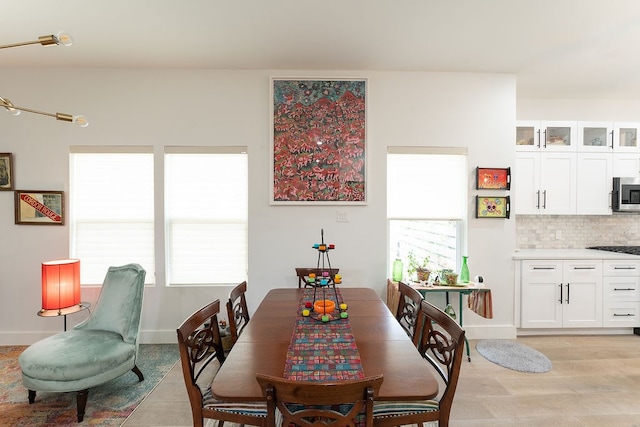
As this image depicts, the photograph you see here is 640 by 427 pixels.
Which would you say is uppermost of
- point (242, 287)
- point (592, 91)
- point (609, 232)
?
point (592, 91)

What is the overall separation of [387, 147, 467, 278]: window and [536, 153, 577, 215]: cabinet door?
1.12m

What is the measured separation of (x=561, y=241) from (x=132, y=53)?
5.31m

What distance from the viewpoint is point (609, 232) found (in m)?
3.79

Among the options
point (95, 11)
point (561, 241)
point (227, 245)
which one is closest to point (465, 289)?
point (561, 241)

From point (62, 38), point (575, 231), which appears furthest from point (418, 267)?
point (62, 38)

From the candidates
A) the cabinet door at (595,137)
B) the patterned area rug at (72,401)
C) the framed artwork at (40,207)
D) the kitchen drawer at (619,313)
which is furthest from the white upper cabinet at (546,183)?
the framed artwork at (40,207)

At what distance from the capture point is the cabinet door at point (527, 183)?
3.42 m

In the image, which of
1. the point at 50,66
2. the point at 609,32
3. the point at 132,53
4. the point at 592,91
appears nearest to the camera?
the point at 609,32

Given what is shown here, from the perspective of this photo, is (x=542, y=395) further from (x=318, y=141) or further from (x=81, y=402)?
(x=81, y=402)

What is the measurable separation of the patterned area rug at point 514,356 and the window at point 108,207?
11.4 ft

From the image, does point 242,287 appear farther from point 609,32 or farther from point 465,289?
point 609,32

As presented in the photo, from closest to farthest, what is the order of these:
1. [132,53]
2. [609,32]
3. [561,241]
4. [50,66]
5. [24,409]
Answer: [24,409] → [609,32] → [132,53] → [50,66] → [561,241]

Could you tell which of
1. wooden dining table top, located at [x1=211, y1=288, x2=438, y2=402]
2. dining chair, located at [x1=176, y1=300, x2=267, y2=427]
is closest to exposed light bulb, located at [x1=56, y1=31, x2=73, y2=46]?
dining chair, located at [x1=176, y1=300, x2=267, y2=427]

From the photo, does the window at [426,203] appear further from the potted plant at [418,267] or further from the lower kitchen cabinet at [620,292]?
the lower kitchen cabinet at [620,292]
